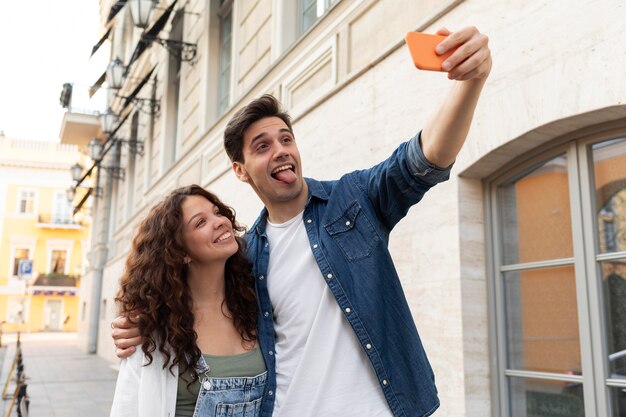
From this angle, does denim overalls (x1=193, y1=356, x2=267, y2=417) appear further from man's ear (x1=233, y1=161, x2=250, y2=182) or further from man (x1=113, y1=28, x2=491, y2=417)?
man's ear (x1=233, y1=161, x2=250, y2=182)

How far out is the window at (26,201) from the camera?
150ft

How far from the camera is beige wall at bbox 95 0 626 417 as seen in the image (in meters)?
3.05

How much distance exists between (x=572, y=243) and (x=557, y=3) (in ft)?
4.66

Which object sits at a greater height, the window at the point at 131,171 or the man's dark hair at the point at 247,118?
the window at the point at 131,171

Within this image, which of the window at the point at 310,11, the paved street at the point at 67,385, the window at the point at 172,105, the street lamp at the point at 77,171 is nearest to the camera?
the window at the point at 310,11

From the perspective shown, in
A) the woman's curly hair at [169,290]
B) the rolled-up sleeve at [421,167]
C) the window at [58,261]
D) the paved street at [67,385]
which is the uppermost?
the window at [58,261]

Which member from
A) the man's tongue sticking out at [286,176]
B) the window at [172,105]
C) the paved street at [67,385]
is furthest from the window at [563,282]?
the window at [172,105]

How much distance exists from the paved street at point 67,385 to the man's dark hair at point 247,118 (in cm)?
776

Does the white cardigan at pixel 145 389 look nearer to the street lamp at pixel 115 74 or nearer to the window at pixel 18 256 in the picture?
the street lamp at pixel 115 74

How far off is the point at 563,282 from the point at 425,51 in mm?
2483

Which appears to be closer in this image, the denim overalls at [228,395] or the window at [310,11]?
the denim overalls at [228,395]

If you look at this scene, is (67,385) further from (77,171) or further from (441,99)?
(77,171)

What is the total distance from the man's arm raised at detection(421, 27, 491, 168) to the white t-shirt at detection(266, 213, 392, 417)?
614 millimetres

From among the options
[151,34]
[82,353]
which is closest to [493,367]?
[151,34]
